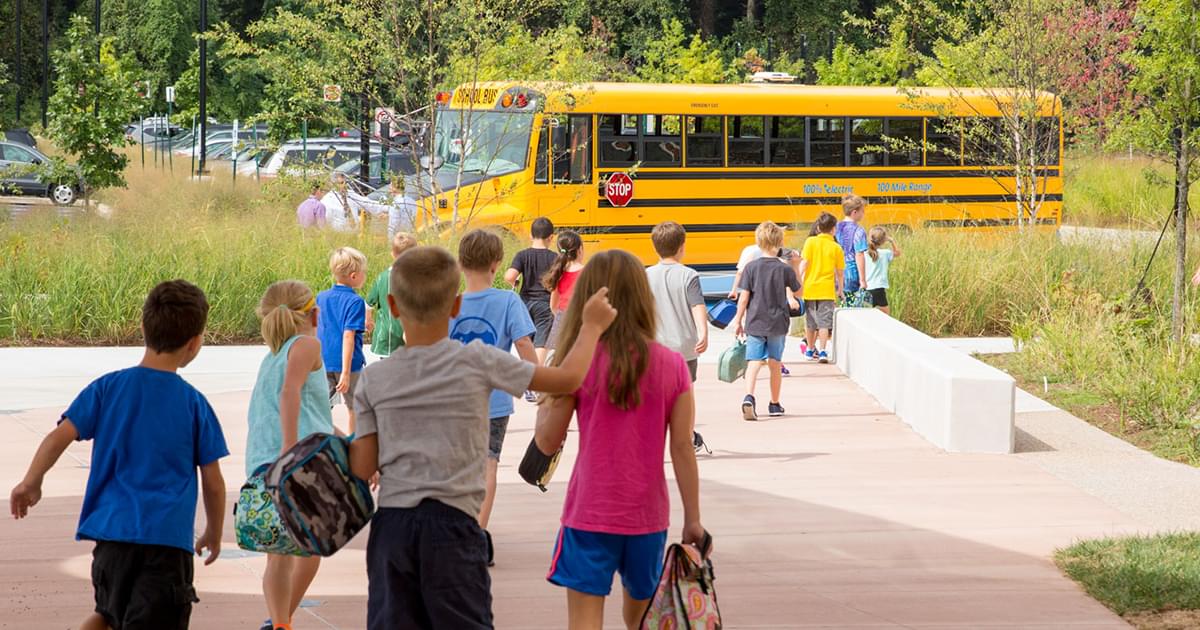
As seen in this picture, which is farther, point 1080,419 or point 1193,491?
point 1080,419

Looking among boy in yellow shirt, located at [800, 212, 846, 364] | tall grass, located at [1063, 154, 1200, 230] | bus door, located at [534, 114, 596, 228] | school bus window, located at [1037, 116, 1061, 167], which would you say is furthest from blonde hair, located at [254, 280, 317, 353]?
tall grass, located at [1063, 154, 1200, 230]

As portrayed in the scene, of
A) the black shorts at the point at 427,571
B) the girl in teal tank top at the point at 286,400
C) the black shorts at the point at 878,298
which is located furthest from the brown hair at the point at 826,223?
the black shorts at the point at 427,571

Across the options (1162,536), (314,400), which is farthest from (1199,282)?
(314,400)

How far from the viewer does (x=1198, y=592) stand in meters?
6.11

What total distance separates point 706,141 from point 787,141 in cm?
145

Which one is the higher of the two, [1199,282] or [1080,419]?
[1199,282]

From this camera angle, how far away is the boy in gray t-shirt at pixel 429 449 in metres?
3.77

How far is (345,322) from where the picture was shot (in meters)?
7.82

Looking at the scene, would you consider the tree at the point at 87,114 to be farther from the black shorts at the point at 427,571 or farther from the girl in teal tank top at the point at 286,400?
the black shorts at the point at 427,571

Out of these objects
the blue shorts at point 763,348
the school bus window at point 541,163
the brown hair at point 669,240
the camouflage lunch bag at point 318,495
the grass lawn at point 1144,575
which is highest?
the school bus window at point 541,163

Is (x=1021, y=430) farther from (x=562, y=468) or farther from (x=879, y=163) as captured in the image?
(x=879, y=163)

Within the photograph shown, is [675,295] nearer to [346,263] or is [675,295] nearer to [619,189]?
[346,263]

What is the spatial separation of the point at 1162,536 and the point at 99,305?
10764 mm

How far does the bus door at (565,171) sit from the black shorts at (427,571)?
55.8ft
